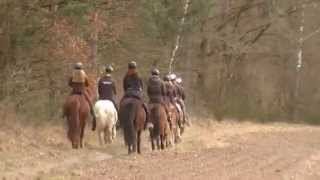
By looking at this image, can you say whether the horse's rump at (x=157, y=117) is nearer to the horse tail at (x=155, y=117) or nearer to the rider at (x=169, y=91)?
the horse tail at (x=155, y=117)

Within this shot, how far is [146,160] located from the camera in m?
19.8

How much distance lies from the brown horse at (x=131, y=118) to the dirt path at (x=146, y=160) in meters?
0.46

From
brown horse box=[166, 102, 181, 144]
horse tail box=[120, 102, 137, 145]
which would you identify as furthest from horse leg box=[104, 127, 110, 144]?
brown horse box=[166, 102, 181, 144]

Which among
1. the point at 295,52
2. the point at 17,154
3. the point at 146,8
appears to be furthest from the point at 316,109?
the point at 17,154

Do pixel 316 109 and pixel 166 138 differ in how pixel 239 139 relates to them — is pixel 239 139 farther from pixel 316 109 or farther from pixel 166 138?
pixel 316 109

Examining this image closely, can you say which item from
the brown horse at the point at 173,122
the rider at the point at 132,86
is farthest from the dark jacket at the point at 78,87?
the brown horse at the point at 173,122

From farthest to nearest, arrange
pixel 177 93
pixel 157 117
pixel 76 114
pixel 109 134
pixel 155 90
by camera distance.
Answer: pixel 177 93
pixel 157 117
pixel 155 90
pixel 109 134
pixel 76 114

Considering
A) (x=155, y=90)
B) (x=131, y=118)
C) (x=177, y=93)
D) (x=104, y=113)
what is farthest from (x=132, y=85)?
(x=177, y=93)

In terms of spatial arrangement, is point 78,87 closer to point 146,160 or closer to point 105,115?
point 105,115

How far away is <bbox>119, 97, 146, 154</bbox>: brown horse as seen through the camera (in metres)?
21.2

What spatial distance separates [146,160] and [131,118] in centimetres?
172

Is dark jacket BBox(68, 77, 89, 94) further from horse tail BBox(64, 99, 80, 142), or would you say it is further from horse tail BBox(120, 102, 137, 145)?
horse tail BBox(120, 102, 137, 145)

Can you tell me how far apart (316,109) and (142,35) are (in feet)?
62.7

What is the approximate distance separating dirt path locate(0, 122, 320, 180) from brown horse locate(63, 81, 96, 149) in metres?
0.34
